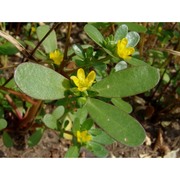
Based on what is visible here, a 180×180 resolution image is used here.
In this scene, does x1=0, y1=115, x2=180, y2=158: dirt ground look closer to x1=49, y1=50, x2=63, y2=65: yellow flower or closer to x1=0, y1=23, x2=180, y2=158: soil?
x1=0, y1=23, x2=180, y2=158: soil

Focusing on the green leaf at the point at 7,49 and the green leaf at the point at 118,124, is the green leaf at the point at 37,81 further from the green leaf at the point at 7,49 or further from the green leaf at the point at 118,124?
the green leaf at the point at 7,49

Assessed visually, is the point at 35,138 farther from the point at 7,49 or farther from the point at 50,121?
the point at 7,49

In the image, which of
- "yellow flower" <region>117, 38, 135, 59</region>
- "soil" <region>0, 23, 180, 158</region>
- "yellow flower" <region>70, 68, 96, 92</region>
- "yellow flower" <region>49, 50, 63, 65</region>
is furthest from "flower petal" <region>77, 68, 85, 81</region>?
"soil" <region>0, 23, 180, 158</region>

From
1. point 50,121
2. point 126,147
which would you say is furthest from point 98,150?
point 126,147

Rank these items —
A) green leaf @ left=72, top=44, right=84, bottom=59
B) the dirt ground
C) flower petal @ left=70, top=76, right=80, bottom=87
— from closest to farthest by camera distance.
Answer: flower petal @ left=70, top=76, right=80, bottom=87
green leaf @ left=72, top=44, right=84, bottom=59
the dirt ground

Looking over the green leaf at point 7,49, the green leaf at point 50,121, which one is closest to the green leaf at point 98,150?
the green leaf at point 50,121

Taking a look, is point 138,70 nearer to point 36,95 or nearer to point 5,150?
point 36,95
